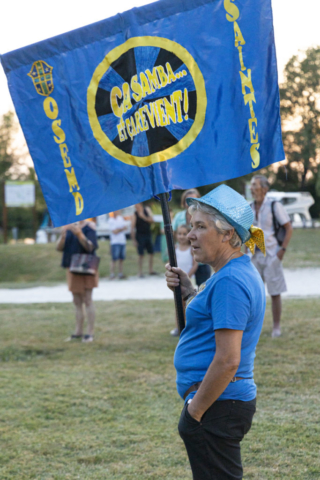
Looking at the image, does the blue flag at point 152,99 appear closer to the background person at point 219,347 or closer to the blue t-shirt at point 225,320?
the background person at point 219,347

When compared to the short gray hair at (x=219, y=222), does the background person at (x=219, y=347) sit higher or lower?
lower

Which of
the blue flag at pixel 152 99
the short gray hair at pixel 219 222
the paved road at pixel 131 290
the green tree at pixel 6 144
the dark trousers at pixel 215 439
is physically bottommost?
the paved road at pixel 131 290

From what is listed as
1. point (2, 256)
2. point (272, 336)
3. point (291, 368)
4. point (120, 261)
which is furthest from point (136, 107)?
point (2, 256)

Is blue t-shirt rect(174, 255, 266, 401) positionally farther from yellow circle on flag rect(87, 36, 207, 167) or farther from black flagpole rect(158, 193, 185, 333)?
yellow circle on flag rect(87, 36, 207, 167)

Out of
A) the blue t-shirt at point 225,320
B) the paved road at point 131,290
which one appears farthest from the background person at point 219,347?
the paved road at point 131,290

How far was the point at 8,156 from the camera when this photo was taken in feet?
214

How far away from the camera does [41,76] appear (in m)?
2.99

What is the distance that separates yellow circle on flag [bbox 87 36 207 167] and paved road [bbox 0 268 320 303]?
8.99 meters

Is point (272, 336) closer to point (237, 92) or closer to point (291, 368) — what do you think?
point (291, 368)

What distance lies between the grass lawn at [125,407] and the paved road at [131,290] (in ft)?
11.7

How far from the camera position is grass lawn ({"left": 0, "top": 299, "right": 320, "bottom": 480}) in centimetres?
400

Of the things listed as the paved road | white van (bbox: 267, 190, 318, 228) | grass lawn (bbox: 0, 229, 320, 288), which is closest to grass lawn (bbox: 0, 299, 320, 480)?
the paved road

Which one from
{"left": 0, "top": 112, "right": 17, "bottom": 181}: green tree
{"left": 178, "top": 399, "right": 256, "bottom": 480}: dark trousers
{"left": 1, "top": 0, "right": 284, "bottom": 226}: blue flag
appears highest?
{"left": 0, "top": 112, "right": 17, "bottom": 181}: green tree

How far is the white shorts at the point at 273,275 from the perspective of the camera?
7219mm
